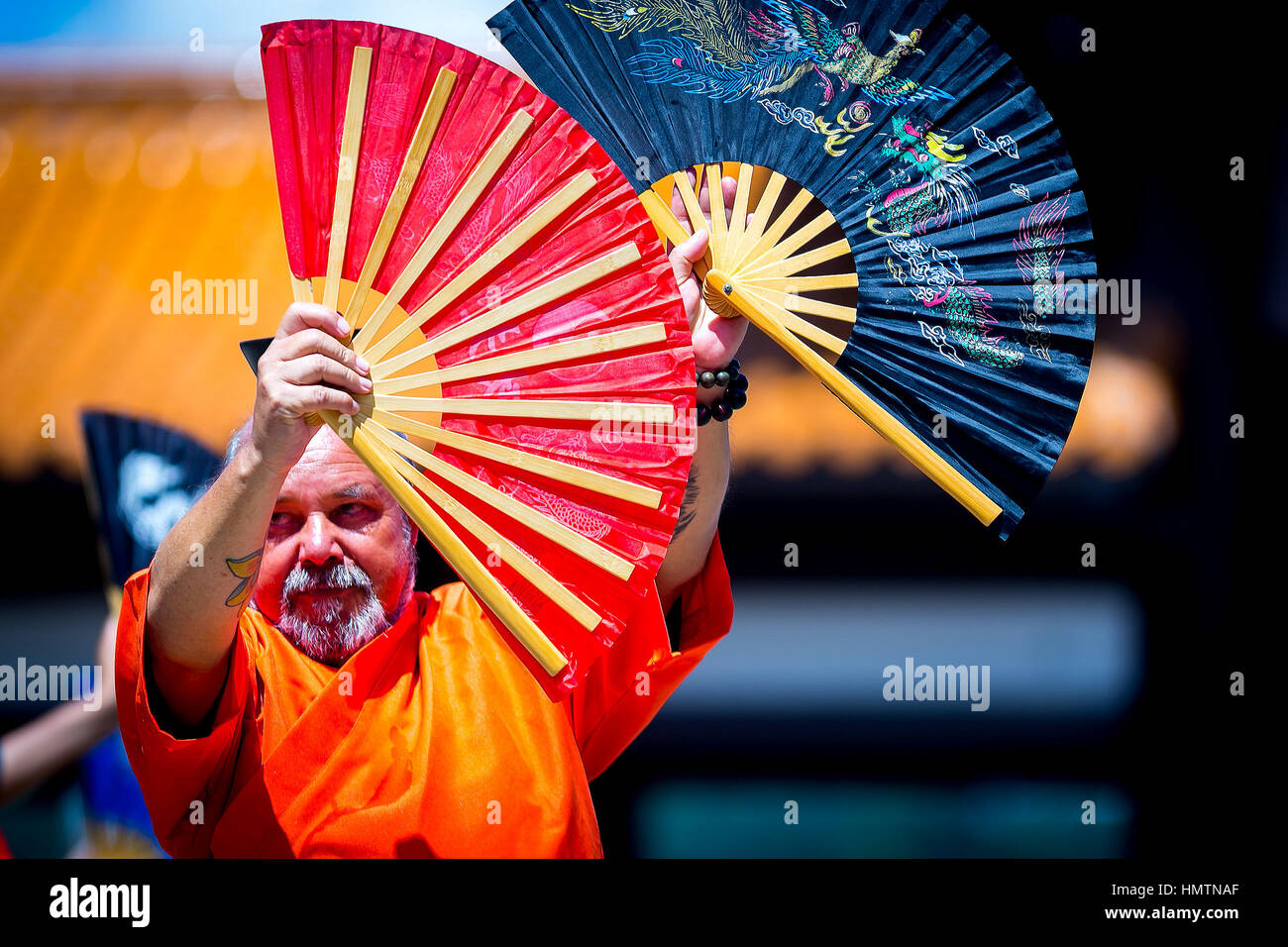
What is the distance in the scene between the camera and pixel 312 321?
1735 millimetres

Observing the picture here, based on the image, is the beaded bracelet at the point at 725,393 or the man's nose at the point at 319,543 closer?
the beaded bracelet at the point at 725,393

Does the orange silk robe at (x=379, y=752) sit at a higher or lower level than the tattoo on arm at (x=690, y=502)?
lower

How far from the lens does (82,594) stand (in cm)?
276

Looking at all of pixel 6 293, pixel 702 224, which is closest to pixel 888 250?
pixel 702 224

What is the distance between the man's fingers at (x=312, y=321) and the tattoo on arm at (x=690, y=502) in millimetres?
745

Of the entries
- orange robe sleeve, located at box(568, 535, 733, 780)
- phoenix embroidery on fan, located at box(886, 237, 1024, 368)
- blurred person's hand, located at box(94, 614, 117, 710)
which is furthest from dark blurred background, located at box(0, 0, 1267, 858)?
phoenix embroidery on fan, located at box(886, 237, 1024, 368)

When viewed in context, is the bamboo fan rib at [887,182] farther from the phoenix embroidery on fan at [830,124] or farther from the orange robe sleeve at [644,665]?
the orange robe sleeve at [644,665]

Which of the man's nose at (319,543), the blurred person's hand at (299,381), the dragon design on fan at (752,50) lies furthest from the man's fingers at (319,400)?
the dragon design on fan at (752,50)

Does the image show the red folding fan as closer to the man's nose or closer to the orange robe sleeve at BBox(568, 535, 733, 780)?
the orange robe sleeve at BBox(568, 535, 733, 780)

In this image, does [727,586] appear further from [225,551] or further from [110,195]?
[110,195]

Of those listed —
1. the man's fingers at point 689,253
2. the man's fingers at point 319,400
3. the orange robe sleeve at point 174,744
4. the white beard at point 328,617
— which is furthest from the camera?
the white beard at point 328,617

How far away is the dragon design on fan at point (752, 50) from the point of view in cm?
199

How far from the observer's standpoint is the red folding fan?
1759 millimetres

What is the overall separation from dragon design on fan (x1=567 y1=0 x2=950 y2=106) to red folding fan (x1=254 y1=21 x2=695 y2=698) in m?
0.28
